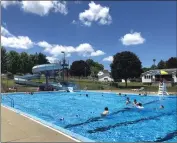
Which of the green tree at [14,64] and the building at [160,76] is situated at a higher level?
the green tree at [14,64]

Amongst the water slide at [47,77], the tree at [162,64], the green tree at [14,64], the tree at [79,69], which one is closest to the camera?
the water slide at [47,77]

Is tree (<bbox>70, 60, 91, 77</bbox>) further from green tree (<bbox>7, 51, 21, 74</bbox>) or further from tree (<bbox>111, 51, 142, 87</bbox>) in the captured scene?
tree (<bbox>111, 51, 142, 87</bbox>)

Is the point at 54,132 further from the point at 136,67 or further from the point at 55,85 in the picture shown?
the point at 136,67

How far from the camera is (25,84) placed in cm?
5166

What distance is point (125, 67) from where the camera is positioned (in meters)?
53.3

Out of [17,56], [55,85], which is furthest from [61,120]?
[17,56]

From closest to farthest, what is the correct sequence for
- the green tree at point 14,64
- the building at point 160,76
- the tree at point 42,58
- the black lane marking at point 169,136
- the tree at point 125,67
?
the black lane marking at point 169,136 → the tree at point 125,67 → the building at point 160,76 → the green tree at point 14,64 → the tree at point 42,58

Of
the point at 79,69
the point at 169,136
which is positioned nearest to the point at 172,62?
the point at 79,69

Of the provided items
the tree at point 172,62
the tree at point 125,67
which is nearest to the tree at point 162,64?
the tree at point 172,62

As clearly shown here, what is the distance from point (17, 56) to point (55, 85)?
→ 30.6 metres

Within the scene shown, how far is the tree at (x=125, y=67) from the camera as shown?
53344 mm

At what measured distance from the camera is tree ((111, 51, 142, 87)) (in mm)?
53344

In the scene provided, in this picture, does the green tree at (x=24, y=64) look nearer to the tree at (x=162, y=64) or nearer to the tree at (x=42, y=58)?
the tree at (x=42, y=58)

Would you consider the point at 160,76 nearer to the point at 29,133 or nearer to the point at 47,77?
the point at 47,77
